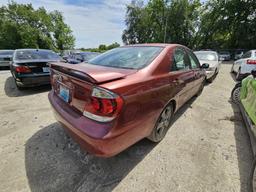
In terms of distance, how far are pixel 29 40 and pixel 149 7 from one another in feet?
84.5

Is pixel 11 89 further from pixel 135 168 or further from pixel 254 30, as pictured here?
pixel 254 30

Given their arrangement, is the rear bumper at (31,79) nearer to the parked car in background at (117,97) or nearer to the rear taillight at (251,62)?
the parked car in background at (117,97)

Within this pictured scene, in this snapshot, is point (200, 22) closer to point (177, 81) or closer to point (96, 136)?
point (177, 81)

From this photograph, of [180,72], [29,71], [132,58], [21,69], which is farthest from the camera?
[29,71]

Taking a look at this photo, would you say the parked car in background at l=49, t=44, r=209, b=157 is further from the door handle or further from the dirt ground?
the dirt ground

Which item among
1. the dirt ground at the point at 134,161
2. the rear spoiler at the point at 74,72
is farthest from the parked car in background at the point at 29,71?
the rear spoiler at the point at 74,72

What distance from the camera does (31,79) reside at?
467 cm

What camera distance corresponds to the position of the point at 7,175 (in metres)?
Result: 1.89

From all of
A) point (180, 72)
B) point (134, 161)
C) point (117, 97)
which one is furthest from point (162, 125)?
point (117, 97)

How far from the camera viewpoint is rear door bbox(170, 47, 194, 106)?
97.9 inches

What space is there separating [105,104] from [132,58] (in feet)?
3.66

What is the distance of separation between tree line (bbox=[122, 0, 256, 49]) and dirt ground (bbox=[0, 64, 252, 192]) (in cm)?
2897

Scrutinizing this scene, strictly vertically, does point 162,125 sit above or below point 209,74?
below

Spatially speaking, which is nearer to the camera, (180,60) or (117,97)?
(117,97)
